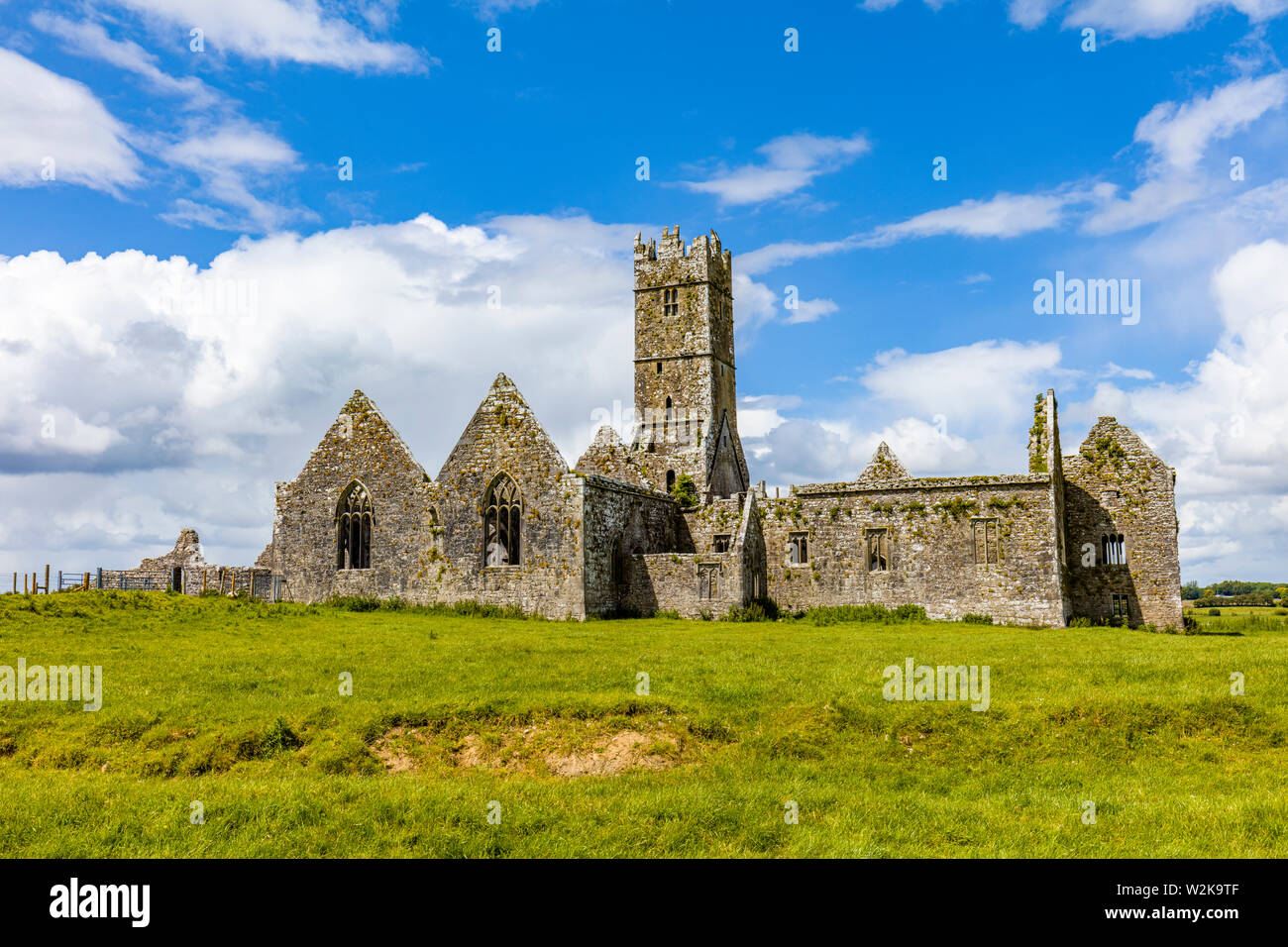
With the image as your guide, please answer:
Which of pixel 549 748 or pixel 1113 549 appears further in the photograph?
pixel 1113 549

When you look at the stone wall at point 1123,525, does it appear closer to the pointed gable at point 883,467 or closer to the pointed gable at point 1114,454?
the pointed gable at point 1114,454

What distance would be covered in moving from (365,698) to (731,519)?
25.6 meters

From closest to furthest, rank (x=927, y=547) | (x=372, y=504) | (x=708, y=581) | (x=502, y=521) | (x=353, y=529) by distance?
1. (x=708, y=581)
2. (x=502, y=521)
3. (x=927, y=547)
4. (x=372, y=504)
5. (x=353, y=529)

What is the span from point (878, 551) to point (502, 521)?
15.0 m

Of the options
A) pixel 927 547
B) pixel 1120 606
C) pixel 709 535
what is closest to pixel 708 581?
pixel 709 535

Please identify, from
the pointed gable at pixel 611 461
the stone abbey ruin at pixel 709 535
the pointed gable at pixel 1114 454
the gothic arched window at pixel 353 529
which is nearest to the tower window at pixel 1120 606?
the stone abbey ruin at pixel 709 535

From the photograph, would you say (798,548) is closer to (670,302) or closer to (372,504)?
(372,504)

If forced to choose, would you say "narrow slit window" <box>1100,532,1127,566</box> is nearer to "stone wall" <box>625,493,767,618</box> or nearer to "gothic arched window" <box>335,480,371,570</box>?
"stone wall" <box>625,493,767,618</box>

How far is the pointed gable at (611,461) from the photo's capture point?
46.4m

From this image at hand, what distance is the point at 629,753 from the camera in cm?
1381

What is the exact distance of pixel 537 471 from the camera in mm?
34906

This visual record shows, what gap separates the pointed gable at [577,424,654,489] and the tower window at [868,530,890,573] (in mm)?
12830
